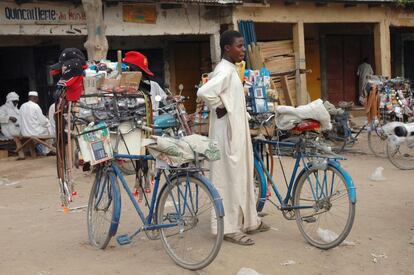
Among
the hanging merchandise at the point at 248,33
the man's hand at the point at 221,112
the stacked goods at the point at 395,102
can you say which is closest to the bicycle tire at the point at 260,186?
the man's hand at the point at 221,112

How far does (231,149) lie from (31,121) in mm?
7513

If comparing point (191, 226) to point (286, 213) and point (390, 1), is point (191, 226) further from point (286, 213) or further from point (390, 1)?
point (390, 1)

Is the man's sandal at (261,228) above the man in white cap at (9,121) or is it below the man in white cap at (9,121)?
below

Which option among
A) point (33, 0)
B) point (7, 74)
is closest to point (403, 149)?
point (33, 0)

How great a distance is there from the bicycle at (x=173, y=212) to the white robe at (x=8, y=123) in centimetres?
734

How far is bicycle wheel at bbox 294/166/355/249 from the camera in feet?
14.1

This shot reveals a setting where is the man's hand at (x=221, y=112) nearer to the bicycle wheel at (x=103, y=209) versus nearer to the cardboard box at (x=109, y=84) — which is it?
the cardboard box at (x=109, y=84)

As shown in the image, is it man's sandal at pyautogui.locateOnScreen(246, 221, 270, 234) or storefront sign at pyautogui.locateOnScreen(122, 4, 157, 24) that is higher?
storefront sign at pyautogui.locateOnScreen(122, 4, 157, 24)

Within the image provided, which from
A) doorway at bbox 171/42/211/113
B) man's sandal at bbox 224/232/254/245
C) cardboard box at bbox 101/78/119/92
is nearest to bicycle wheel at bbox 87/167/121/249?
cardboard box at bbox 101/78/119/92

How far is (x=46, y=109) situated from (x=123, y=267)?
31.8 ft

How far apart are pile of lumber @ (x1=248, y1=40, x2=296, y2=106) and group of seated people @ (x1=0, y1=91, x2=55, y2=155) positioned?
4557mm

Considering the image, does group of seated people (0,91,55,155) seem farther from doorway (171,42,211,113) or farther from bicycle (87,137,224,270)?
bicycle (87,137,224,270)

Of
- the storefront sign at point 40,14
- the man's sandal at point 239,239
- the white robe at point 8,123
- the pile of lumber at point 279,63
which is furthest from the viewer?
the pile of lumber at point 279,63

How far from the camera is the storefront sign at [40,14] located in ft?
32.3
